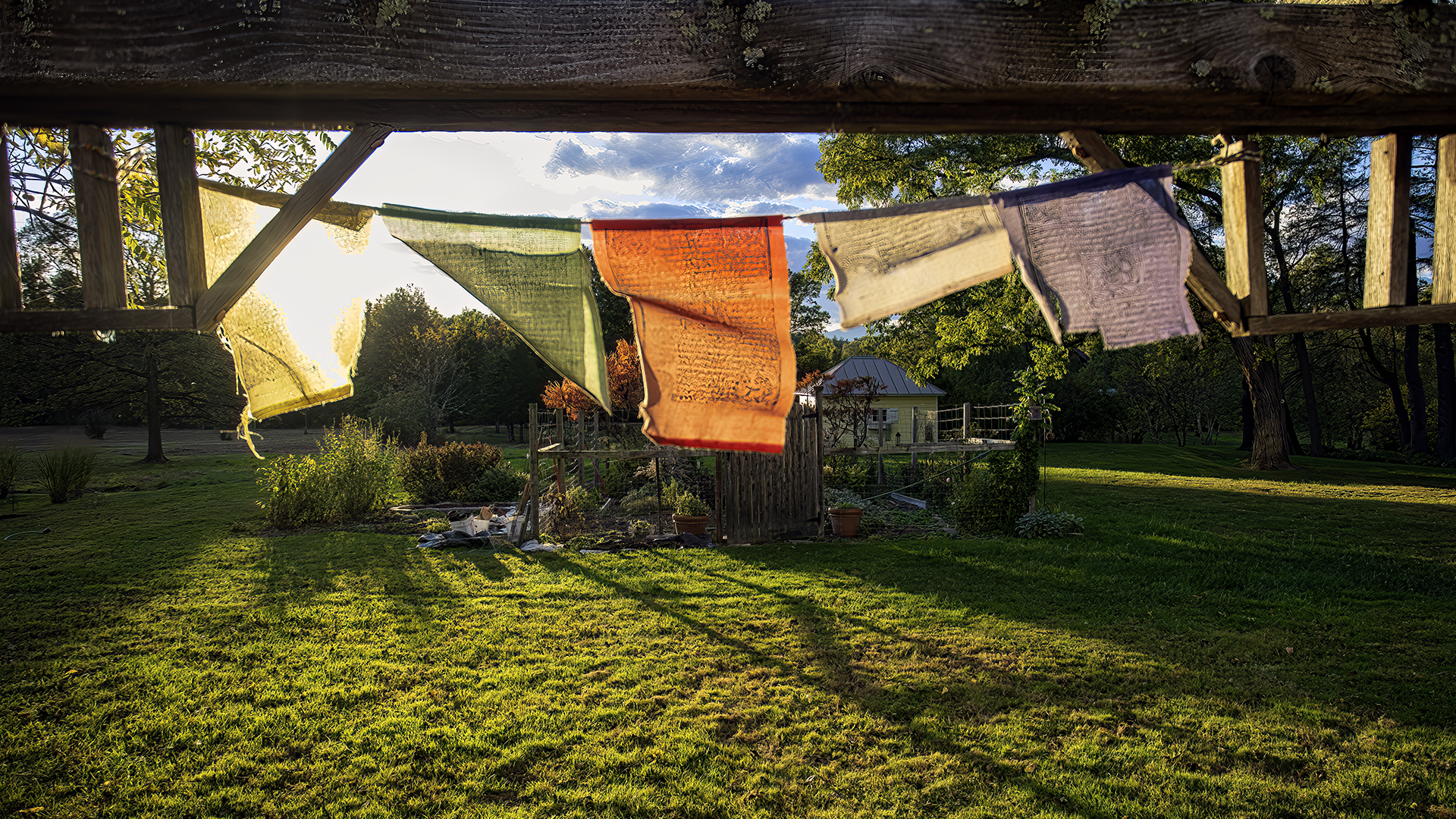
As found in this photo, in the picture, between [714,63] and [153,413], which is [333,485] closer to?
[714,63]

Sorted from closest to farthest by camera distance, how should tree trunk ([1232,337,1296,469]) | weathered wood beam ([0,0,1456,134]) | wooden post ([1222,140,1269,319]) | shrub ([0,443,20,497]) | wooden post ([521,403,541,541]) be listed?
weathered wood beam ([0,0,1456,134]), wooden post ([1222,140,1269,319]), wooden post ([521,403,541,541]), shrub ([0,443,20,497]), tree trunk ([1232,337,1296,469])

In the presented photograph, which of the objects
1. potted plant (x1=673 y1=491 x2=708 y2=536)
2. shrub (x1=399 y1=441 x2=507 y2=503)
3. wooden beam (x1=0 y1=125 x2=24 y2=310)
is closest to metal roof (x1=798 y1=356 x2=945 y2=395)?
shrub (x1=399 y1=441 x2=507 y2=503)

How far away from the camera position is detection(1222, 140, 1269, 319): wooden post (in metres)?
2.45

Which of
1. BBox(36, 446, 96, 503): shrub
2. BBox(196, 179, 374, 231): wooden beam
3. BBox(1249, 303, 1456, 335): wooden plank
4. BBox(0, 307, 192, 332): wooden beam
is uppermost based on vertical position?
BBox(196, 179, 374, 231): wooden beam

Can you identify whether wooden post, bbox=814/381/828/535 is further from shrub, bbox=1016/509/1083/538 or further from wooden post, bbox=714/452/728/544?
shrub, bbox=1016/509/1083/538

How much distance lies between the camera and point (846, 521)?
10570mm

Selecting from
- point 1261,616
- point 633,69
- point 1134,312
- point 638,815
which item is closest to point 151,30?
point 633,69

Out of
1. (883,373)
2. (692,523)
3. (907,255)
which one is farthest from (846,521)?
(883,373)

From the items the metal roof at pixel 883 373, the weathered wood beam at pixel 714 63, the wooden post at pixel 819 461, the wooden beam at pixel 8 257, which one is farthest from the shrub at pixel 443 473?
the metal roof at pixel 883 373

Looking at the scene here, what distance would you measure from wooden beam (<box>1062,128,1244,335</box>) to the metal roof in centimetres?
2529

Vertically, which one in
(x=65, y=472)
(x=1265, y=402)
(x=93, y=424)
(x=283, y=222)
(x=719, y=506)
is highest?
(x=283, y=222)

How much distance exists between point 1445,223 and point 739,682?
475 cm

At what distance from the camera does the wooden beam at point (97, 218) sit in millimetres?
2062

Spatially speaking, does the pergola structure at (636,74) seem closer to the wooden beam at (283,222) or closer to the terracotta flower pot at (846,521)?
the wooden beam at (283,222)
